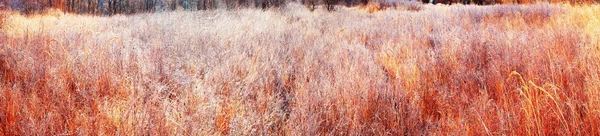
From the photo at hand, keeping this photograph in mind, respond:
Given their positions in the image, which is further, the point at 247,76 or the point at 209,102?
the point at 247,76

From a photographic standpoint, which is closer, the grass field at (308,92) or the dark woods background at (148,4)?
the grass field at (308,92)

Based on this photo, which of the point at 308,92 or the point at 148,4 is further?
the point at 148,4

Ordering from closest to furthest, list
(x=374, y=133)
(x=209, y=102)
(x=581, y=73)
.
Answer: (x=374, y=133), (x=209, y=102), (x=581, y=73)

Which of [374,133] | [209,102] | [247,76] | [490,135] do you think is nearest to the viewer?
[490,135]

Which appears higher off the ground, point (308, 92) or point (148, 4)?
point (148, 4)

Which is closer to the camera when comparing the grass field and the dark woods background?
the grass field

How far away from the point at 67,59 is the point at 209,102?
1.65m

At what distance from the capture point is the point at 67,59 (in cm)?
276

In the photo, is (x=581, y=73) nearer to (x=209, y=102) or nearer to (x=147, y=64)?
(x=209, y=102)

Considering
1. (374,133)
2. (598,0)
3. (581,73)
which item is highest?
(598,0)

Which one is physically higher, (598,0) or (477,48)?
(598,0)

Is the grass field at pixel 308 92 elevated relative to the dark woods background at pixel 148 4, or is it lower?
lower

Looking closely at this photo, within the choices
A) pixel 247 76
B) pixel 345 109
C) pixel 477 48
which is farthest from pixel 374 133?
pixel 477 48

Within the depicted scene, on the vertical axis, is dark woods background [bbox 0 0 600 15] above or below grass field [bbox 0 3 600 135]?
above
